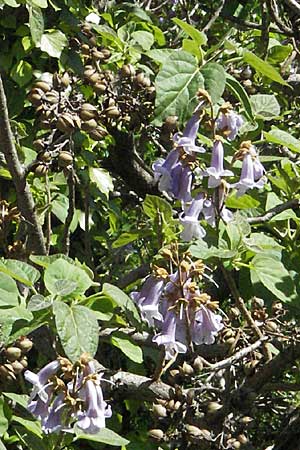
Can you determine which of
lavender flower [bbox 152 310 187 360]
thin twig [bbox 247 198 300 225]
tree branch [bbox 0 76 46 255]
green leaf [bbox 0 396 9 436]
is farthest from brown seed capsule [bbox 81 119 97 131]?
green leaf [bbox 0 396 9 436]

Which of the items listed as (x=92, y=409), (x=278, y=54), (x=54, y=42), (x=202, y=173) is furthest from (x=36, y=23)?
(x=92, y=409)

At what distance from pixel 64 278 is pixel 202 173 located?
13.3 inches

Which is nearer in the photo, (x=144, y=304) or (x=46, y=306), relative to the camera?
(x=46, y=306)

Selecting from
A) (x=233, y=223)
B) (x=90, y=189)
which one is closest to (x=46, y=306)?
(x=233, y=223)

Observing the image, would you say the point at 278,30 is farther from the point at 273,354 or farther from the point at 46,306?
the point at 46,306

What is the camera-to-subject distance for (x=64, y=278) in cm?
169

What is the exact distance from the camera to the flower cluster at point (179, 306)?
5.47ft

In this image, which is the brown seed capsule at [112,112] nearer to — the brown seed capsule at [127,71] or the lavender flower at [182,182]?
the brown seed capsule at [127,71]

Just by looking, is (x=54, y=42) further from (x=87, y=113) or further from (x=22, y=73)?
(x=87, y=113)

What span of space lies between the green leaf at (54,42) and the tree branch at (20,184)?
0.66m

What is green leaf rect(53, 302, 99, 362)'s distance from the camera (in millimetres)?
1517

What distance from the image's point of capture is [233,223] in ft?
6.13

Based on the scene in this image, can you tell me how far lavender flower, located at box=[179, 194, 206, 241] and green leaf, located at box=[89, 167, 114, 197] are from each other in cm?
91

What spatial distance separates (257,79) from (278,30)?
30 cm
